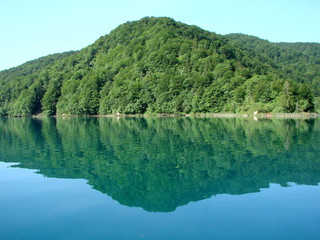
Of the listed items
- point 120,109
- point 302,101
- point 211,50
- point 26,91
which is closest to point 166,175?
point 302,101

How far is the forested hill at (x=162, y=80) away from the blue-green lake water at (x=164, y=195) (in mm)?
68374

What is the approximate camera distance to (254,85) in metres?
97.4

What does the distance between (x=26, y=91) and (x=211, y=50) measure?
98.2 metres

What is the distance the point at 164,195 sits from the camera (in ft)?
44.2

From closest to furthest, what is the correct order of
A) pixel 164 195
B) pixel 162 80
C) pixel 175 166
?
pixel 164 195, pixel 175 166, pixel 162 80

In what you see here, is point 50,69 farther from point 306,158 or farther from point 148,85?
point 306,158

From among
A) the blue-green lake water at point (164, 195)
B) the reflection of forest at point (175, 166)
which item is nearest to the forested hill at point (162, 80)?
the reflection of forest at point (175, 166)

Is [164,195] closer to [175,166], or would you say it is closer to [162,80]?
[175,166]

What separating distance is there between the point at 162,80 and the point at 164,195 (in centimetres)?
10755

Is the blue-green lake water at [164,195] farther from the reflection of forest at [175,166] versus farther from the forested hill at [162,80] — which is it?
the forested hill at [162,80]

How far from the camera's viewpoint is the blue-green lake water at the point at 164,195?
1012cm

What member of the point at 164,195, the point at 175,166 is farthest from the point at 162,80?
the point at 164,195

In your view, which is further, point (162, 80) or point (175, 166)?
point (162, 80)

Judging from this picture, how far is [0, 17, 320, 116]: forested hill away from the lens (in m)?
98.1
